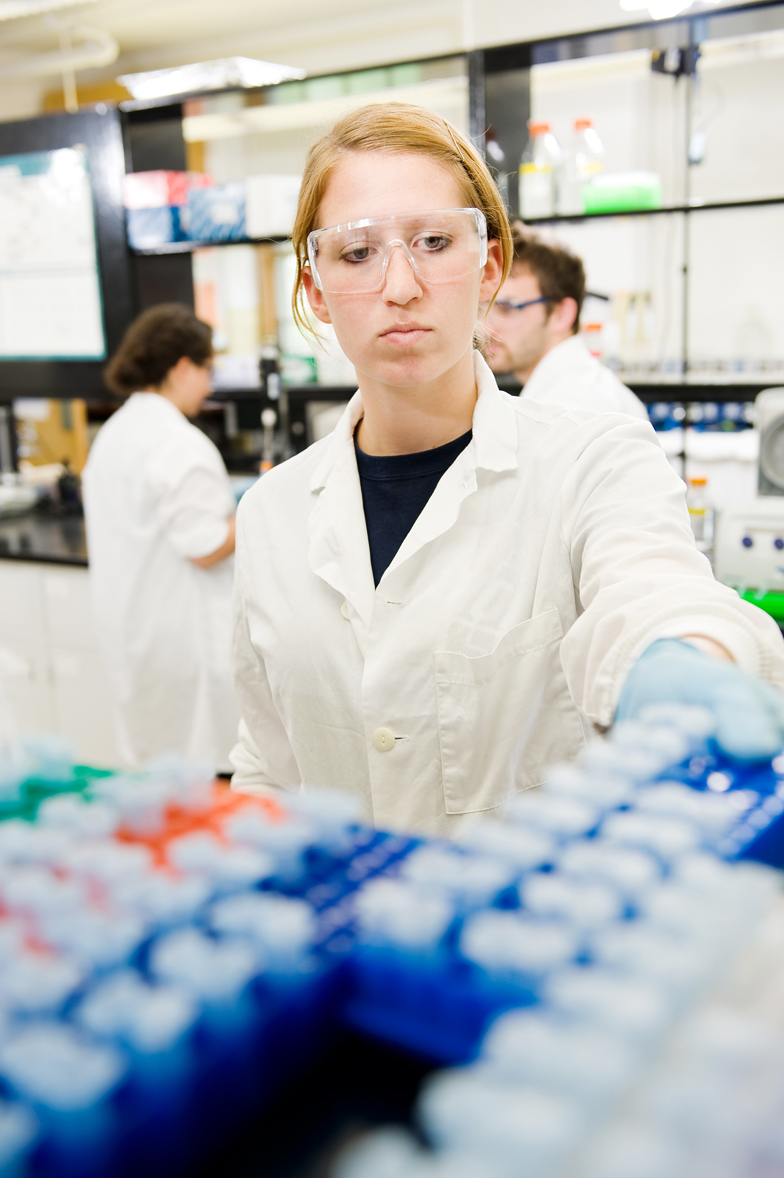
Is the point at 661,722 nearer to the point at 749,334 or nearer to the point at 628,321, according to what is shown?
the point at 628,321

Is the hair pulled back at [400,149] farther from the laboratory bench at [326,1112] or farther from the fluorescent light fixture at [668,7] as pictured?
the fluorescent light fixture at [668,7]

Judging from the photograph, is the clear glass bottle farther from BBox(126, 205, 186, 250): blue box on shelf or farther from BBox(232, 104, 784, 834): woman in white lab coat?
BBox(126, 205, 186, 250): blue box on shelf

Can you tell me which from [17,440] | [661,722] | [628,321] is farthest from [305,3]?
[661,722]

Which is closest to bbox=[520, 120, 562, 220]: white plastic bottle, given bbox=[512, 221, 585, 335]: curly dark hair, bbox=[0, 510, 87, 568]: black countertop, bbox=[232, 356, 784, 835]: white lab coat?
bbox=[512, 221, 585, 335]: curly dark hair

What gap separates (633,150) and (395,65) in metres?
2.60

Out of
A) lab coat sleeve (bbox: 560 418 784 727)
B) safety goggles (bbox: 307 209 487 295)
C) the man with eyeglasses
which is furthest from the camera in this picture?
the man with eyeglasses

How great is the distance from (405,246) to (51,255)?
323 centimetres

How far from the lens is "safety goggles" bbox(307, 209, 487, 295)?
1209 millimetres

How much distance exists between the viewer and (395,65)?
3258 millimetres

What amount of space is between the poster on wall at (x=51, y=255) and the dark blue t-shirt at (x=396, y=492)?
2.85m

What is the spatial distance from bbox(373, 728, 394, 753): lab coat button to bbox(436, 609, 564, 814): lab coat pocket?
67mm

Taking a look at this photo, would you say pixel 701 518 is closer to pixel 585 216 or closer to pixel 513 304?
pixel 513 304

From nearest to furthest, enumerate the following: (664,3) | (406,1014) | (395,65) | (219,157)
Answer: (406,1014) → (664,3) → (395,65) → (219,157)

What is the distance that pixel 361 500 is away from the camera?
143cm
